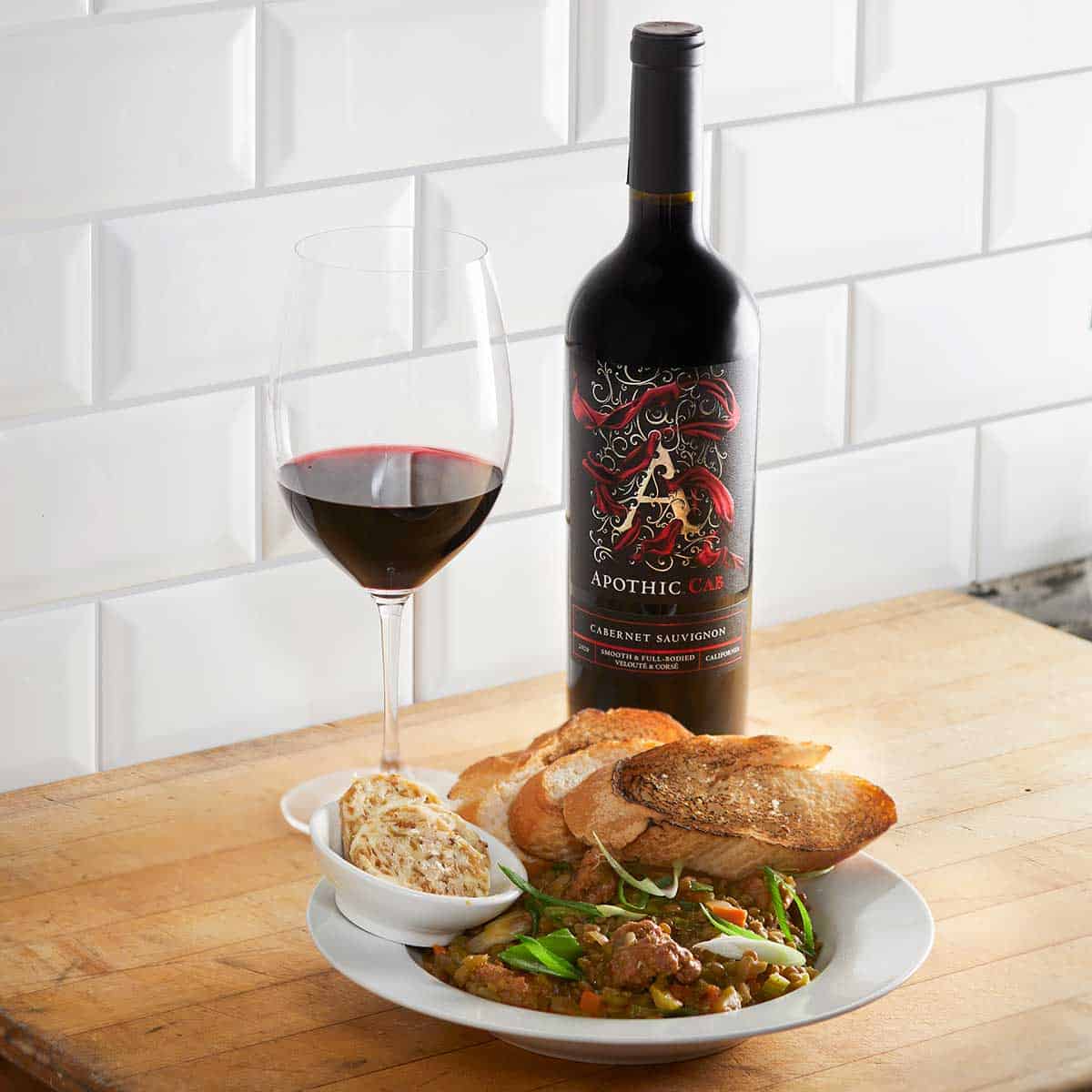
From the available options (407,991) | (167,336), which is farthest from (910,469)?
(407,991)

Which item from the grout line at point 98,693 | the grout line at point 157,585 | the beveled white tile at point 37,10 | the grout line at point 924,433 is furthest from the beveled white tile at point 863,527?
the beveled white tile at point 37,10

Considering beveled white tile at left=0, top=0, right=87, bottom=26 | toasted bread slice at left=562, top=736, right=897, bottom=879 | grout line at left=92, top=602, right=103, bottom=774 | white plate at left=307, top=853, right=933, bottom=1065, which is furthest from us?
grout line at left=92, top=602, right=103, bottom=774

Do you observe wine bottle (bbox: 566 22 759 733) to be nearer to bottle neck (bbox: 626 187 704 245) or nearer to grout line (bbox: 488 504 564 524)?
bottle neck (bbox: 626 187 704 245)

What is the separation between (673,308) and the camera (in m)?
1.03

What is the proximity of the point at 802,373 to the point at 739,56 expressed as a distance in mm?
225

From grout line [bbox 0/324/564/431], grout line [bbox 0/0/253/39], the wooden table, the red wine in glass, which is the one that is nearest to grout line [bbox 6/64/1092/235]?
grout line [bbox 0/0/253/39]

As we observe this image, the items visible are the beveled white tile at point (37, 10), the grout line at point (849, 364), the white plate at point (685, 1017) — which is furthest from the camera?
the grout line at point (849, 364)

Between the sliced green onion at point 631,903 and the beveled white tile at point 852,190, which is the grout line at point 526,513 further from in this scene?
the sliced green onion at point 631,903

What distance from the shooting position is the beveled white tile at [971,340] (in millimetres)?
1388

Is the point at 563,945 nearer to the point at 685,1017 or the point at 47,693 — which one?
the point at 685,1017

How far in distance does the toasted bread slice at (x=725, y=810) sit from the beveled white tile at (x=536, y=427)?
0.34 m

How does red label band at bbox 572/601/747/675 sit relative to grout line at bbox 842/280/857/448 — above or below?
below

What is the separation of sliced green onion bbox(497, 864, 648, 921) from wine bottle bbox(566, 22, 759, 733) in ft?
0.65

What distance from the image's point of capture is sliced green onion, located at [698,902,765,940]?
87 cm
